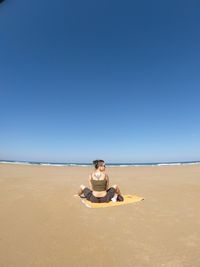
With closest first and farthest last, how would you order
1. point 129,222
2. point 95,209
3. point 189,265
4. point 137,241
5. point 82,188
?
1. point 189,265
2. point 137,241
3. point 129,222
4. point 95,209
5. point 82,188

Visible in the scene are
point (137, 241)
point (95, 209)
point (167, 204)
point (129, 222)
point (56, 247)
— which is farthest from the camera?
point (167, 204)

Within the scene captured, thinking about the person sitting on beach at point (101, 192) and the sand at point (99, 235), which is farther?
the person sitting on beach at point (101, 192)

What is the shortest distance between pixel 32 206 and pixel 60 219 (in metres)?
1.70

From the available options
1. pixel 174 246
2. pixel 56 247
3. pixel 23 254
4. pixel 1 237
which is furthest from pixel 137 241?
pixel 1 237

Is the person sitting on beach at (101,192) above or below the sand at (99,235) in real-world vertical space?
above

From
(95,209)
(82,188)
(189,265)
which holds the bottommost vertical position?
(189,265)

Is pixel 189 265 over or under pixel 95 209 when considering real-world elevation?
under

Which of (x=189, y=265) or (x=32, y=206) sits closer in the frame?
(x=189, y=265)

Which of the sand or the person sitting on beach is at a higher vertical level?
the person sitting on beach

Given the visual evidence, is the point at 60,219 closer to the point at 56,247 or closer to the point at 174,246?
the point at 56,247

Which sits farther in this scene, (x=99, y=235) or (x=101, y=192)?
(x=101, y=192)

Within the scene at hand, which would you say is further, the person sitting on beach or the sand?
the person sitting on beach

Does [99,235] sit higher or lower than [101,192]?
lower

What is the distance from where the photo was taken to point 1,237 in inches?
178
